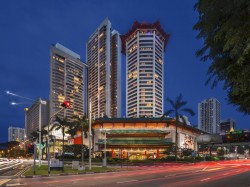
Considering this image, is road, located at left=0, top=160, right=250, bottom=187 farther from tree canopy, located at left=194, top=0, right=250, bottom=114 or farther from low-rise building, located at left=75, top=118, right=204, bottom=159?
low-rise building, located at left=75, top=118, right=204, bottom=159

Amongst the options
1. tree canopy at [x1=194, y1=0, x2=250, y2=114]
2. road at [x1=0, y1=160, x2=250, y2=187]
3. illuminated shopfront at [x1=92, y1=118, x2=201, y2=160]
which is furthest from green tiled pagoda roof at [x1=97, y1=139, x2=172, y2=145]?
tree canopy at [x1=194, y1=0, x2=250, y2=114]

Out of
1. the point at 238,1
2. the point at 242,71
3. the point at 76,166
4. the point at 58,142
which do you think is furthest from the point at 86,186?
the point at 58,142

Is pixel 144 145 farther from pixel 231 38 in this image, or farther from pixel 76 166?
pixel 231 38

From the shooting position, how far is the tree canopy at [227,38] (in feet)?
22.4

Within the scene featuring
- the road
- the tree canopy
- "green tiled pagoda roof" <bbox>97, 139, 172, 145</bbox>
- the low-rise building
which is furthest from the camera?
the low-rise building

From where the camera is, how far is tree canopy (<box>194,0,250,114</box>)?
682 cm

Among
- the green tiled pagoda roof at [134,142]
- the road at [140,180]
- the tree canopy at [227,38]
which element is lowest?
the green tiled pagoda roof at [134,142]

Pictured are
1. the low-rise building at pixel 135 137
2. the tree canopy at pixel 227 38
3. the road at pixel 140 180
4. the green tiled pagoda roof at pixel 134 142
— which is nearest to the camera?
the tree canopy at pixel 227 38

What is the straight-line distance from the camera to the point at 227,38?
6953 mm

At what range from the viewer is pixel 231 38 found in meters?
6.88

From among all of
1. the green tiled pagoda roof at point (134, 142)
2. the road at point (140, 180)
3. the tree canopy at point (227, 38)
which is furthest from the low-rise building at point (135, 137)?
the tree canopy at point (227, 38)

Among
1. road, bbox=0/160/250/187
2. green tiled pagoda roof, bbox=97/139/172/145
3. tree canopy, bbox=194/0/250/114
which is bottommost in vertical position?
green tiled pagoda roof, bbox=97/139/172/145

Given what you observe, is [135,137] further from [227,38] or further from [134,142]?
[227,38]

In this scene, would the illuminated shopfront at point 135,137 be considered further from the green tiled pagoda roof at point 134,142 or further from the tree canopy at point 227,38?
the tree canopy at point 227,38
